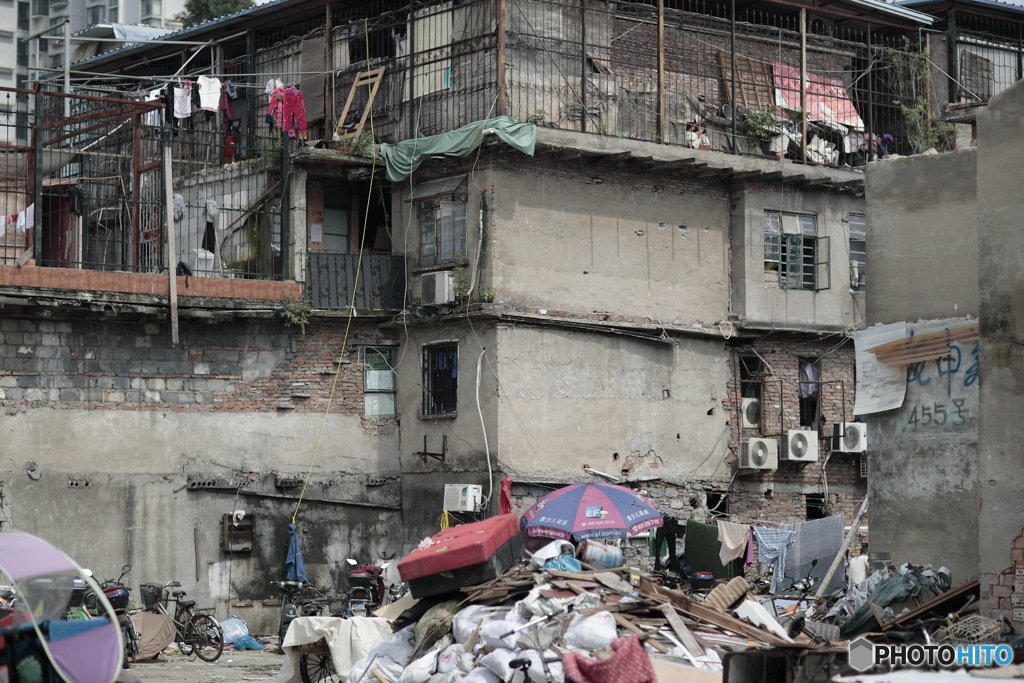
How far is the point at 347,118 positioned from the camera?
81.7 ft

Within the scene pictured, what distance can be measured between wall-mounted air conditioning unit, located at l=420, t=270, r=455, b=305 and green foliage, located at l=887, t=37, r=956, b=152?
8888 millimetres

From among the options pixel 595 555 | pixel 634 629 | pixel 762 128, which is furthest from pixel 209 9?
pixel 634 629

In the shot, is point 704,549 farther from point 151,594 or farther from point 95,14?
point 95,14

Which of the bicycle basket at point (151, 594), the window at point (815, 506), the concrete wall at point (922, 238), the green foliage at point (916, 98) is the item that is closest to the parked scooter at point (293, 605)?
the bicycle basket at point (151, 594)

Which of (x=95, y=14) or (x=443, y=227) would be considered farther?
(x=95, y=14)

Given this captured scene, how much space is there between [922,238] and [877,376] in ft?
5.79

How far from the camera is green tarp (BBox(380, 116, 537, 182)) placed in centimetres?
2234

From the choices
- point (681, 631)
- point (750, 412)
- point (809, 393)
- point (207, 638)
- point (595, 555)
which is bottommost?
point (207, 638)

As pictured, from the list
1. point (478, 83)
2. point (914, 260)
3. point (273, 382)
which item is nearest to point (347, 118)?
point (478, 83)

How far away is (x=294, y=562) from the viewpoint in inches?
893

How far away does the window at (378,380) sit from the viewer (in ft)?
79.4

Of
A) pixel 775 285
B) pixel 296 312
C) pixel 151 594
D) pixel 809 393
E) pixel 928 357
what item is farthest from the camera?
pixel 809 393

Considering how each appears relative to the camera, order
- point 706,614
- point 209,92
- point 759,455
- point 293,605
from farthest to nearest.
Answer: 1. point 209,92
2. point 759,455
3. point 293,605
4. point 706,614

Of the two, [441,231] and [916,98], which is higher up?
[916,98]
